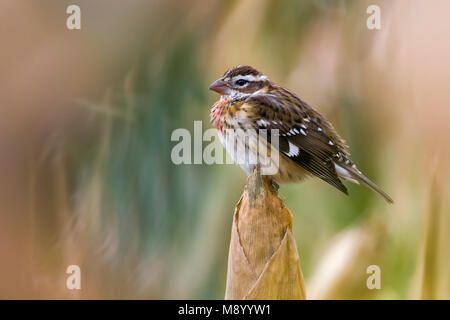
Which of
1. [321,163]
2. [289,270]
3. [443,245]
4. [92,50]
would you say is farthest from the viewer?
[92,50]

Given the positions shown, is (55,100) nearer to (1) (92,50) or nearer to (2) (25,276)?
(1) (92,50)

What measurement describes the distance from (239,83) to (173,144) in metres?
0.47

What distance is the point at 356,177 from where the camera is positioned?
2963 millimetres

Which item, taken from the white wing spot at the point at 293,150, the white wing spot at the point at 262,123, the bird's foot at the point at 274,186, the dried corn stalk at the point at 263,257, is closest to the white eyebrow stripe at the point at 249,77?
the white wing spot at the point at 262,123

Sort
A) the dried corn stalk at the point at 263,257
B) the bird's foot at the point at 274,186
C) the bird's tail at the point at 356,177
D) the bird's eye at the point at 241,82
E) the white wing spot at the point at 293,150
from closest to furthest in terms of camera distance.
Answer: the dried corn stalk at the point at 263,257, the bird's foot at the point at 274,186, the bird's tail at the point at 356,177, the white wing spot at the point at 293,150, the bird's eye at the point at 241,82

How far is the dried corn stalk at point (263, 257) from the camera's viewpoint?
1.76 meters

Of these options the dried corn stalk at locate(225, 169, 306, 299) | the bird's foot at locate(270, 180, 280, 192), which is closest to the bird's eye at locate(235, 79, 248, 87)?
the bird's foot at locate(270, 180, 280, 192)

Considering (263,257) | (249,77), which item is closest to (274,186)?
(249,77)

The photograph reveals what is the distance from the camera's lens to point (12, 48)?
317cm

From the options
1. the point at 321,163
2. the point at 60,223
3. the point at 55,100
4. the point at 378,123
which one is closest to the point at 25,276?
the point at 60,223

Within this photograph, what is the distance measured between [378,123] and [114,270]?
1.49 meters

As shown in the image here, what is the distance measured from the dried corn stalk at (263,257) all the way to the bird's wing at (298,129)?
103 cm

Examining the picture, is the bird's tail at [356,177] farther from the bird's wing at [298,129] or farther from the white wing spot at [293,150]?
the white wing spot at [293,150]

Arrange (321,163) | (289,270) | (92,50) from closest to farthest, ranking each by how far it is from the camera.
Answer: (289,270)
(321,163)
(92,50)
